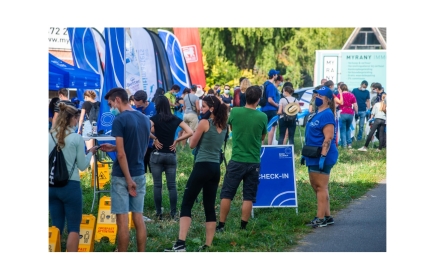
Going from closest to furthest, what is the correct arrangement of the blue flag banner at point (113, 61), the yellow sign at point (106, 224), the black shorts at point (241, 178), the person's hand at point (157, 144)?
the yellow sign at point (106, 224) < the black shorts at point (241, 178) < the person's hand at point (157, 144) < the blue flag banner at point (113, 61)

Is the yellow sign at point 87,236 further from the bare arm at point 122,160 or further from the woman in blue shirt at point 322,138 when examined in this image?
the woman in blue shirt at point 322,138

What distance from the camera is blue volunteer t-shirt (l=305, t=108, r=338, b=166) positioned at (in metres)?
8.35

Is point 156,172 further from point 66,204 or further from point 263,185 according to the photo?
point 66,204

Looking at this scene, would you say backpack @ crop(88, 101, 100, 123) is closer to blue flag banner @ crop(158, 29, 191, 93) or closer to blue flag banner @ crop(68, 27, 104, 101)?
blue flag banner @ crop(68, 27, 104, 101)

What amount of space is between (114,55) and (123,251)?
7.23 meters

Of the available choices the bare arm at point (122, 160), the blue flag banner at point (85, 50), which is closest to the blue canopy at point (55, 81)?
the bare arm at point (122, 160)

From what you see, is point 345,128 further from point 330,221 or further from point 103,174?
point 330,221

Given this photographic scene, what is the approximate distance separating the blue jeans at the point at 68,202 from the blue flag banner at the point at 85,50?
10.6m

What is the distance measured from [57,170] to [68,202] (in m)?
0.33

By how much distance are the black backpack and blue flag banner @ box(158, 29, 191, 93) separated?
13.7m

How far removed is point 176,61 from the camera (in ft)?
67.2

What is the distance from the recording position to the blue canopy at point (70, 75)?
35.8ft

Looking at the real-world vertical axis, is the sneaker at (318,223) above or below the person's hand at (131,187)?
below

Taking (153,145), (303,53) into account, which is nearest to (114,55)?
(153,145)
